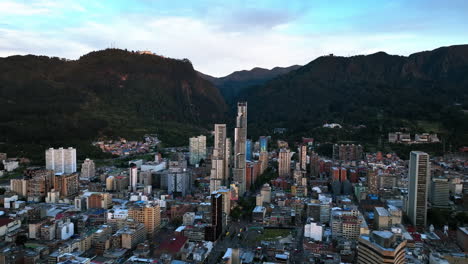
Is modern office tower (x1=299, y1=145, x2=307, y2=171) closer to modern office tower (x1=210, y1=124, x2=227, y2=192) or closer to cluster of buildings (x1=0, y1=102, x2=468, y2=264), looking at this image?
cluster of buildings (x1=0, y1=102, x2=468, y2=264)

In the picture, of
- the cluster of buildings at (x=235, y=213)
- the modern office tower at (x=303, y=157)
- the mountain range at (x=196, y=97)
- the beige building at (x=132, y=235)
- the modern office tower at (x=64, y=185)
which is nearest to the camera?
the cluster of buildings at (x=235, y=213)

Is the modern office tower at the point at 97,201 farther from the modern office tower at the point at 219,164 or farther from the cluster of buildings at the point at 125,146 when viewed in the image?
the cluster of buildings at the point at 125,146

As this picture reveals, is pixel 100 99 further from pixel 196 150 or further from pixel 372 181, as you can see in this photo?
pixel 372 181

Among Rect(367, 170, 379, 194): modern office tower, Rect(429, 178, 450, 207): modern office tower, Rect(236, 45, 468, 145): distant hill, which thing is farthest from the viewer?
Rect(236, 45, 468, 145): distant hill

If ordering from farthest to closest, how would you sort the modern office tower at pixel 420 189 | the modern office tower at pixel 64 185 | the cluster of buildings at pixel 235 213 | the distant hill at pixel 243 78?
1. the distant hill at pixel 243 78
2. the modern office tower at pixel 64 185
3. the modern office tower at pixel 420 189
4. the cluster of buildings at pixel 235 213

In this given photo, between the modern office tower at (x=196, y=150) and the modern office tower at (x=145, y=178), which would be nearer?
the modern office tower at (x=145, y=178)

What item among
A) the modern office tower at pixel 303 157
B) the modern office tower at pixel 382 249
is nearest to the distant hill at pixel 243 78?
the modern office tower at pixel 303 157

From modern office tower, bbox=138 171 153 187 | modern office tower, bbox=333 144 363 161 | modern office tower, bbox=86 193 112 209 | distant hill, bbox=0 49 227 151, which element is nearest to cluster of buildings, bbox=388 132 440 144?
modern office tower, bbox=333 144 363 161

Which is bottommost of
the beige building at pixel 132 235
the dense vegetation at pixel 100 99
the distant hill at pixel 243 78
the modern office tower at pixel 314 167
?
the beige building at pixel 132 235
